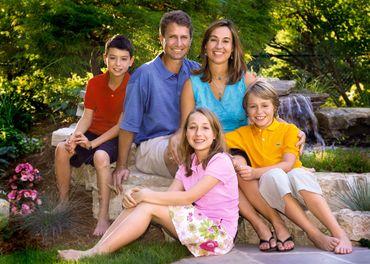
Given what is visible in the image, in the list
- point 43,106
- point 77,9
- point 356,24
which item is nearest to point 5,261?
point 77,9

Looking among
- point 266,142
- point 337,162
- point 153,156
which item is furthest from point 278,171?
point 337,162

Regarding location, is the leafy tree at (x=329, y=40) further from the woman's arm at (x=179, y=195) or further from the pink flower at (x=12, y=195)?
the woman's arm at (x=179, y=195)

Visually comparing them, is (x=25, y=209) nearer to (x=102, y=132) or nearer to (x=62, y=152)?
(x=62, y=152)

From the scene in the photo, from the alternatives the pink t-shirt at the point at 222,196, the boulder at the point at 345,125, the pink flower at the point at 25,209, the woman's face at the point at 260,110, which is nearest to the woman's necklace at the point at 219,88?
the woman's face at the point at 260,110

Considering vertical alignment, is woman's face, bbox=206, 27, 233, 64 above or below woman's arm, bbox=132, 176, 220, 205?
above

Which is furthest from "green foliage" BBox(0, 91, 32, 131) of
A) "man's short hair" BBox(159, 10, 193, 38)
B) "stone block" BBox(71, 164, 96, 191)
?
"man's short hair" BBox(159, 10, 193, 38)

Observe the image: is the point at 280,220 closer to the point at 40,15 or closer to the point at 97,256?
the point at 97,256

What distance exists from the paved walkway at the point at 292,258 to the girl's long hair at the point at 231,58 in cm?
126

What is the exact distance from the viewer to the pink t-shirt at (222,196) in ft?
13.0

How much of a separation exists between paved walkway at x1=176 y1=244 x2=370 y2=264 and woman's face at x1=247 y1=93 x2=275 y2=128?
34.0 inches

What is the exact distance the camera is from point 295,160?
424 cm

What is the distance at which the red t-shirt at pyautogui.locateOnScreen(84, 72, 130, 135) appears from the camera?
5.02 metres

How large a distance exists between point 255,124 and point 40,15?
3454mm

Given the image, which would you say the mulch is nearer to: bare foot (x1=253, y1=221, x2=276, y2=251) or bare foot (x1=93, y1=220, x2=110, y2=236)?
bare foot (x1=93, y1=220, x2=110, y2=236)
